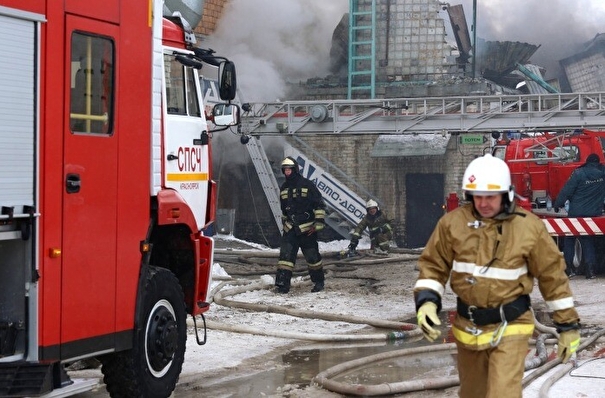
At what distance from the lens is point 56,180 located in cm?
634

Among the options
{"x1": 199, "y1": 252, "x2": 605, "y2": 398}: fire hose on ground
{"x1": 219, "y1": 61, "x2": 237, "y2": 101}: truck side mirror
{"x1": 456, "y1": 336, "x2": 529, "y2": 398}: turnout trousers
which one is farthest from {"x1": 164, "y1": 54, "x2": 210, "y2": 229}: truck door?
{"x1": 456, "y1": 336, "x2": 529, "y2": 398}: turnout trousers

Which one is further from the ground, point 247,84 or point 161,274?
point 247,84

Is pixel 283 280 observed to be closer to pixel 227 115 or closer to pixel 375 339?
pixel 375 339

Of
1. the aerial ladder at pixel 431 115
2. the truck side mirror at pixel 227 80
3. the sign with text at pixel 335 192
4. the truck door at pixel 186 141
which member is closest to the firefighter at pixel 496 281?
the truck door at pixel 186 141

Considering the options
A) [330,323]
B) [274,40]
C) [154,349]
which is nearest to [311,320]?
[330,323]

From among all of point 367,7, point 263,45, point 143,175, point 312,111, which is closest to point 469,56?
→ point 367,7

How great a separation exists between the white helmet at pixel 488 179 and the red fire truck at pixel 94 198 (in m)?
2.49

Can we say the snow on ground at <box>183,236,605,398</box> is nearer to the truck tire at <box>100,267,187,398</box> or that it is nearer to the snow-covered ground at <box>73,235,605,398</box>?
the snow-covered ground at <box>73,235,605,398</box>

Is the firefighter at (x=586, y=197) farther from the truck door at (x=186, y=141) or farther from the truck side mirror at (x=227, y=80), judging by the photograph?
the truck door at (x=186, y=141)

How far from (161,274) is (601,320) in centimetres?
559

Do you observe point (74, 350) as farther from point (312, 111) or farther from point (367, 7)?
point (367, 7)

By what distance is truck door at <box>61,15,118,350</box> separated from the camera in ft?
21.2

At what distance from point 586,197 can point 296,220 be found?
442 centimetres

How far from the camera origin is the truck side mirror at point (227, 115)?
8703 millimetres
